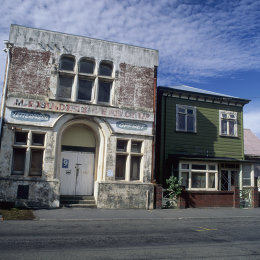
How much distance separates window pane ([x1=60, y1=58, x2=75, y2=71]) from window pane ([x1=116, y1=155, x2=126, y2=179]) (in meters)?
5.08

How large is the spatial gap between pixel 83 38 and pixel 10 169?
7116mm

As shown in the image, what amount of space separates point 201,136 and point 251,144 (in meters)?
10.5

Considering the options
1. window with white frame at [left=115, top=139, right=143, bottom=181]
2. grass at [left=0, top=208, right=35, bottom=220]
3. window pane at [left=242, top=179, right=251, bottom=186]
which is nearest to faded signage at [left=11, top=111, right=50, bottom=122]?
window with white frame at [left=115, top=139, right=143, bottom=181]

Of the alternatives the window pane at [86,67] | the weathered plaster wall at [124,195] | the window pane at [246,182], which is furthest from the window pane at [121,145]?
the window pane at [246,182]

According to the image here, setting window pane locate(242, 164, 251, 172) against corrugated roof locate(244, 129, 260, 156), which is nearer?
window pane locate(242, 164, 251, 172)

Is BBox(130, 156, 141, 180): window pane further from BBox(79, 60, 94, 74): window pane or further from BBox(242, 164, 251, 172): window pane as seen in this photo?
BBox(242, 164, 251, 172): window pane

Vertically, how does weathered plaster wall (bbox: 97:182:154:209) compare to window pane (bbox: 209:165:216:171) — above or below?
below

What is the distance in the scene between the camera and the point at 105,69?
543 inches

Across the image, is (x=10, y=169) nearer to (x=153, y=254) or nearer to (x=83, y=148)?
(x=83, y=148)

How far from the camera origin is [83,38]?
1320cm

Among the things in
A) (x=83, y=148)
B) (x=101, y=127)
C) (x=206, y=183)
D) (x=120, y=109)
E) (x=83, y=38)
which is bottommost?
(x=206, y=183)

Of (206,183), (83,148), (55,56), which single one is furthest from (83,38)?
(206,183)

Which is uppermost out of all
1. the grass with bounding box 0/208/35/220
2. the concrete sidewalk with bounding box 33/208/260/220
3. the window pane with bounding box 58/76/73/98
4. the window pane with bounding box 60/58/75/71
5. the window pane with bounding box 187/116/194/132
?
the window pane with bounding box 60/58/75/71

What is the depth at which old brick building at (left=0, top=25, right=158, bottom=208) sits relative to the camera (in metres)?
11.8
